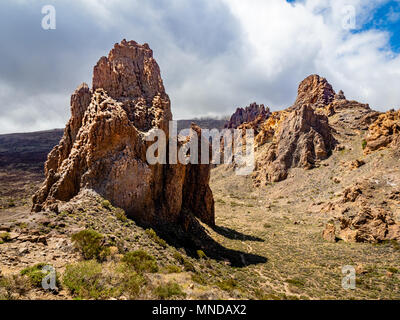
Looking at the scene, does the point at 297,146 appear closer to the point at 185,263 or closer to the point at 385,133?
the point at 385,133

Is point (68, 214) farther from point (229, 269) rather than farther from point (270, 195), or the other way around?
point (270, 195)

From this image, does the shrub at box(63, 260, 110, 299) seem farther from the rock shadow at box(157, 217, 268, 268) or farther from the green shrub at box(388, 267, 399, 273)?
the green shrub at box(388, 267, 399, 273)

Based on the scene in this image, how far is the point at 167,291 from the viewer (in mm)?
7078

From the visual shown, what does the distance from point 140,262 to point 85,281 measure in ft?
9.75

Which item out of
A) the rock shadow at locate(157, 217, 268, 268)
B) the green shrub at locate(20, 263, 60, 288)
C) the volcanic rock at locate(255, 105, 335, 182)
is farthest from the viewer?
the volcanic rock at locate(255, 105, 335, 182)

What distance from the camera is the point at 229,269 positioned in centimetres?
1606

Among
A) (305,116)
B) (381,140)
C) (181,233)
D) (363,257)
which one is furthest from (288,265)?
(305,116)

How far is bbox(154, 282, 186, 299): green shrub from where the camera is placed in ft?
22.6

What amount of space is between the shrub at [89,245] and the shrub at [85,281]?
50.4 inches

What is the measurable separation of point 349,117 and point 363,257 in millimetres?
79733

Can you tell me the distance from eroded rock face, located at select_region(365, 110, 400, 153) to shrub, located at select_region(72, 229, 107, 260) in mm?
56527

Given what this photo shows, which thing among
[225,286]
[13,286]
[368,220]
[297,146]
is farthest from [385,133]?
[13,286]

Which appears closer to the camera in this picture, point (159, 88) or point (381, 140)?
point (159, 88)

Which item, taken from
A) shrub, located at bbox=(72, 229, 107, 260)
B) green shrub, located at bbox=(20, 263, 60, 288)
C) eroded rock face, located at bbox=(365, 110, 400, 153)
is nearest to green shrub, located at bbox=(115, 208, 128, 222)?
shrub, located at bbox=(72, 229, 107, 260)
